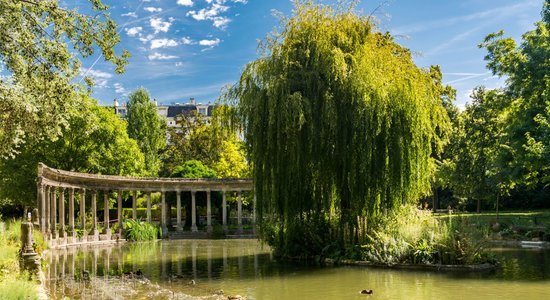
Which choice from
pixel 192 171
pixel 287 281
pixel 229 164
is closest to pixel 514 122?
pixel 287 281

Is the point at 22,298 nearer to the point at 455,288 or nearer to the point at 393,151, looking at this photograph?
the point at 455,288

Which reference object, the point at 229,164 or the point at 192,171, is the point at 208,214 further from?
the point at 229,164

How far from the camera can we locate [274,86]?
22797 millimetres

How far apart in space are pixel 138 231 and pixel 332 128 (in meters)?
28.3

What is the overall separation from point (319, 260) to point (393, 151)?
19.3ft

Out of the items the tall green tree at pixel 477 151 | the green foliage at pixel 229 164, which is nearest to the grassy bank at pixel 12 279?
the tall green tree at pixel 477 151

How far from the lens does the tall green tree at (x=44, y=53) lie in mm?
13422

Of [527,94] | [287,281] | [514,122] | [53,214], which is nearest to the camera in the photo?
[287,281]

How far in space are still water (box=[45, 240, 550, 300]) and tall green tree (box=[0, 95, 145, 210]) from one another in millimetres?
21838

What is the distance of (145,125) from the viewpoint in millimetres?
71188

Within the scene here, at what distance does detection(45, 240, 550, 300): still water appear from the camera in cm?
1561

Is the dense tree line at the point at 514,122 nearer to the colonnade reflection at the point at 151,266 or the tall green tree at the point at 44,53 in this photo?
the colonnade reflection at the point at 151,266

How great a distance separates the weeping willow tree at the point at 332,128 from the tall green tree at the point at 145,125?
47118mm

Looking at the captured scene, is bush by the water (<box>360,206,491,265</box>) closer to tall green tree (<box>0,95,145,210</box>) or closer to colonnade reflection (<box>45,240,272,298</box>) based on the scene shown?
colonnade reflection (<box>45,240,272,298</box>)
